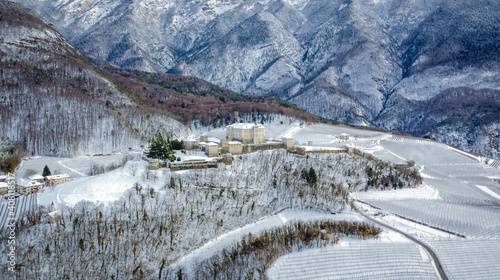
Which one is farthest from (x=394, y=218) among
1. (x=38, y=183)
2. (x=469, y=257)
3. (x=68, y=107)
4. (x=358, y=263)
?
(x=68, y=107)

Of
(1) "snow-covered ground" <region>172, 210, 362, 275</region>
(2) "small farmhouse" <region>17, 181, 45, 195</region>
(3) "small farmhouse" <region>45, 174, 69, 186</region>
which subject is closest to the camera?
(1) "snow-covered ground" <region>172, 210, 362, 275</region>

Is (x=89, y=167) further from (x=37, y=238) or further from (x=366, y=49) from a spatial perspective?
(x=366, y=49)

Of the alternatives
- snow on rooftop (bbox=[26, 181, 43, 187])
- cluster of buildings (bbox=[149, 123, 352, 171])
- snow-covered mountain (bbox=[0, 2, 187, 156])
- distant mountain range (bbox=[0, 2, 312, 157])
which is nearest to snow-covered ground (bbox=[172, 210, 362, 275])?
cluster of buildings (bbox=[149, 123, 352, 171])

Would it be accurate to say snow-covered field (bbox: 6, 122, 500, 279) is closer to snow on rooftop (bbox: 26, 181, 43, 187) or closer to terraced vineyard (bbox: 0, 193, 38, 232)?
terraced vineyard (bbox: 0, 193, 38, 232)

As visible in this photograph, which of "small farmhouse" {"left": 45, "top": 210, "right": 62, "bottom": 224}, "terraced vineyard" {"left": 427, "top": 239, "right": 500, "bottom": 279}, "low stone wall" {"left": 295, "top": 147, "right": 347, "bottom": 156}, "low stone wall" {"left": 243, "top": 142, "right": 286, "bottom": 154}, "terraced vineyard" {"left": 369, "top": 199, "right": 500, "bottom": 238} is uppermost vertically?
"low stone wall" {"left": 243, "top": 142, "right": 286, "bottom": 154}

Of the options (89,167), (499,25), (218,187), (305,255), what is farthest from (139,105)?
(499,25)

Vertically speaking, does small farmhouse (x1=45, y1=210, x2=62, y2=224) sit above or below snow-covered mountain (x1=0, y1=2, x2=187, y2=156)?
below

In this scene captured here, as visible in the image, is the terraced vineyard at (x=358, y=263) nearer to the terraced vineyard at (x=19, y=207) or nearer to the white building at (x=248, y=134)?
the terraced vineyard at (x=19, y=207)
